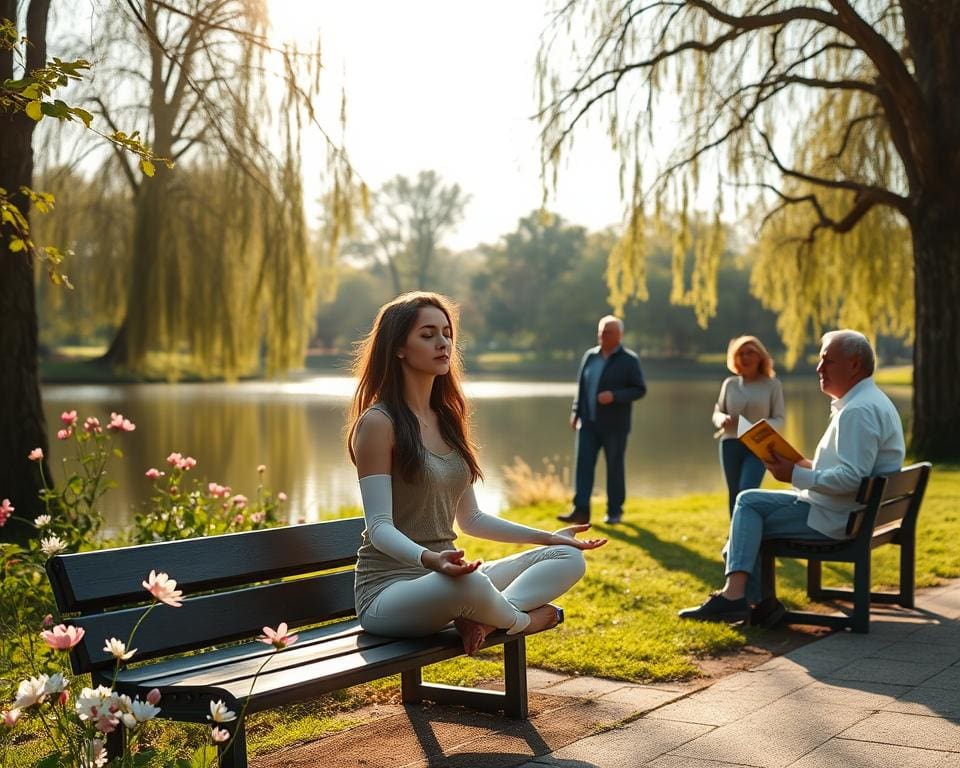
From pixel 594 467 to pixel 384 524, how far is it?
674cm

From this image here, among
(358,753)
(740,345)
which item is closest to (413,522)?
(358,753)

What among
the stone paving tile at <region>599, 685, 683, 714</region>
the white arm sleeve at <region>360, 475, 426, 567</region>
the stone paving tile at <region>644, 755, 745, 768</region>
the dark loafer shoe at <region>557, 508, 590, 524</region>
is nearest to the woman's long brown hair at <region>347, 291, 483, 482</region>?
the white arm sleeve at <region>360, 475, 426, 567</region>

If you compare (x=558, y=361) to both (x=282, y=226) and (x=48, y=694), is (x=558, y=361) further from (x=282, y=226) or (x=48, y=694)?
(x=48, y=694)

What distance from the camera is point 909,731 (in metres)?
3.80

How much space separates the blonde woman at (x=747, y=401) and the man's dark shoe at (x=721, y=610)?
9.20 feet

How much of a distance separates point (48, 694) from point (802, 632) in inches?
158

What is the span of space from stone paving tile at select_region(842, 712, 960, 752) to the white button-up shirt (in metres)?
1.55

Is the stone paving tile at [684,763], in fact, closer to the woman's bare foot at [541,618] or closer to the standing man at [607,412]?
A: the woman's bare foot at [541,618]

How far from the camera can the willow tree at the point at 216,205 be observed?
33.8 ft

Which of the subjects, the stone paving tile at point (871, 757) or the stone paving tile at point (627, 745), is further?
the stone paving tile at point (627, 745)

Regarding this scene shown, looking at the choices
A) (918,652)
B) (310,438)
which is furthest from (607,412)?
(310,438)

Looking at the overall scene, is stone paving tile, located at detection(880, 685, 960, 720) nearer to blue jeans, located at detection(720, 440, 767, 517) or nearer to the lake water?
blue jeans, located at detection(720, 440, 767, 517)

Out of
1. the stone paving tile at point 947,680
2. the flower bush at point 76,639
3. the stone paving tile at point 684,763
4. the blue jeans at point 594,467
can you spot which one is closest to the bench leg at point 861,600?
the stone paving tile at point 947,680

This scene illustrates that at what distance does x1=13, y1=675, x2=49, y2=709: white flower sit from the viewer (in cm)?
236
